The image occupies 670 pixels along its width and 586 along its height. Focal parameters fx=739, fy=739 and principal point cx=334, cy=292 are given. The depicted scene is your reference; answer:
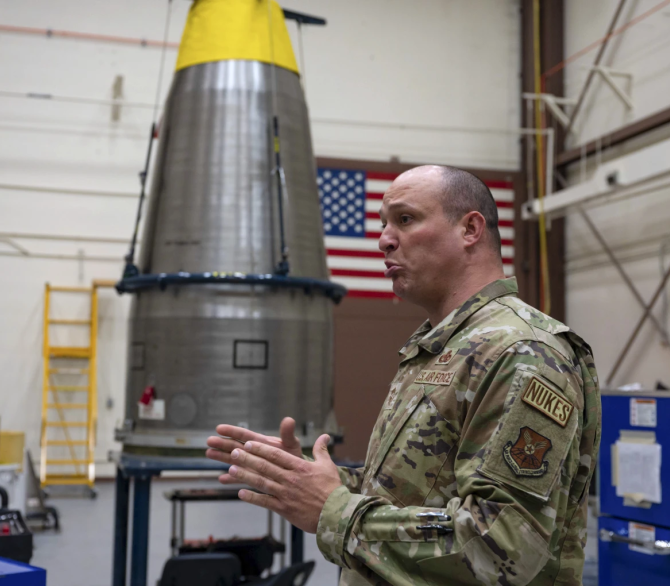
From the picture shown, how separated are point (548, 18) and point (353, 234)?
4051 mm

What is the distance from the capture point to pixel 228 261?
4.05 metres

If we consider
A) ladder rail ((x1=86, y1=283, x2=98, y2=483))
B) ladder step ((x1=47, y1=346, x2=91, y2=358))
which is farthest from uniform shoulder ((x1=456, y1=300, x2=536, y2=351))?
ladder step ((x1=47, y1=346, x2=91, y2=358))

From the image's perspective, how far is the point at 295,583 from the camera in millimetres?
4195

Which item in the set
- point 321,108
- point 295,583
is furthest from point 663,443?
point 321,108

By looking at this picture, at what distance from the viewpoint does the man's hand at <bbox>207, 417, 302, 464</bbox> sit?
63.9 inches

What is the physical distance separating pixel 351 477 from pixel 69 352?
7.60 meters

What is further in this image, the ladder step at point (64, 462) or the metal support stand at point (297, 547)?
Answer: the ladder step at point (64, 462)

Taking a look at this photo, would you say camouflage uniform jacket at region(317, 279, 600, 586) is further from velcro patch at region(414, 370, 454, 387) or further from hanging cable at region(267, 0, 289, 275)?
hanging cable at region(267, 0, 289, 275)

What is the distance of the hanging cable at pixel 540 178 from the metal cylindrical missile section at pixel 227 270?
19.4 feet

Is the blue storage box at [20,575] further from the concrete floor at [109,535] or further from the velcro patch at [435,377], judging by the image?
the concrete floor at [109,535]

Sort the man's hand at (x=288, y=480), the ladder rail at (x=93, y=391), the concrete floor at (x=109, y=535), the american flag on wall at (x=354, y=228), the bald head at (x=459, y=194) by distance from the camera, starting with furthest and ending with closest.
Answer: the american flag on wall at (x=354, y=228) < the ladder rail at (x=93, y=391) < the concrete floor at (x=109, y=535) < the bald head at (x=459, y=194) < the man's hand at (x=288, y=480)

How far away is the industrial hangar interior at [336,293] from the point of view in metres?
1.47

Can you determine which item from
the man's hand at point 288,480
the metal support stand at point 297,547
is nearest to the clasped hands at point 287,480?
the man's hand at point 288,480

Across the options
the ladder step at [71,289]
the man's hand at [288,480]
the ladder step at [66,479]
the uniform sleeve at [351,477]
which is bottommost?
the ladder step at [66,479]
